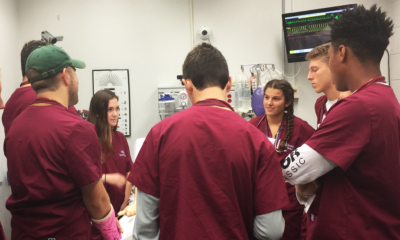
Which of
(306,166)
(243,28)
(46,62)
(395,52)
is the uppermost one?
(243,28)

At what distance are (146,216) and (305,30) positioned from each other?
283 cm

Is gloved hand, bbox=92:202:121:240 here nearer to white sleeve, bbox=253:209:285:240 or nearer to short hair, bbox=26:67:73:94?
short hair, bbox=26:67:73:94

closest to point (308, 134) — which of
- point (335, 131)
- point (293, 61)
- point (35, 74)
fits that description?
point (335, 131)

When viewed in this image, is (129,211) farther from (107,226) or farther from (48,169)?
(48,169)

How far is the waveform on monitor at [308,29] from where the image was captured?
120 inches

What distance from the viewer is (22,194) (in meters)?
1.23

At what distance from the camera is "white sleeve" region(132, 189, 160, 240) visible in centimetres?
103

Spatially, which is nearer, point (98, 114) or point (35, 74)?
point (35, 74)

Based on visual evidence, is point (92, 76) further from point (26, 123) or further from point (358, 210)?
point (358, 210)

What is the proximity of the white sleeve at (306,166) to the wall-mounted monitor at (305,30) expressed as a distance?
2.29 meters

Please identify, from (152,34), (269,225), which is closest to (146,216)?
(269,225)

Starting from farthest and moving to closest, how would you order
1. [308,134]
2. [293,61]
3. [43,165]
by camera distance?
[293,61] → [308,134] → [43,165]

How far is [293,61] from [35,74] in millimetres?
2667

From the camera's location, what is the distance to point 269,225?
1.00m
